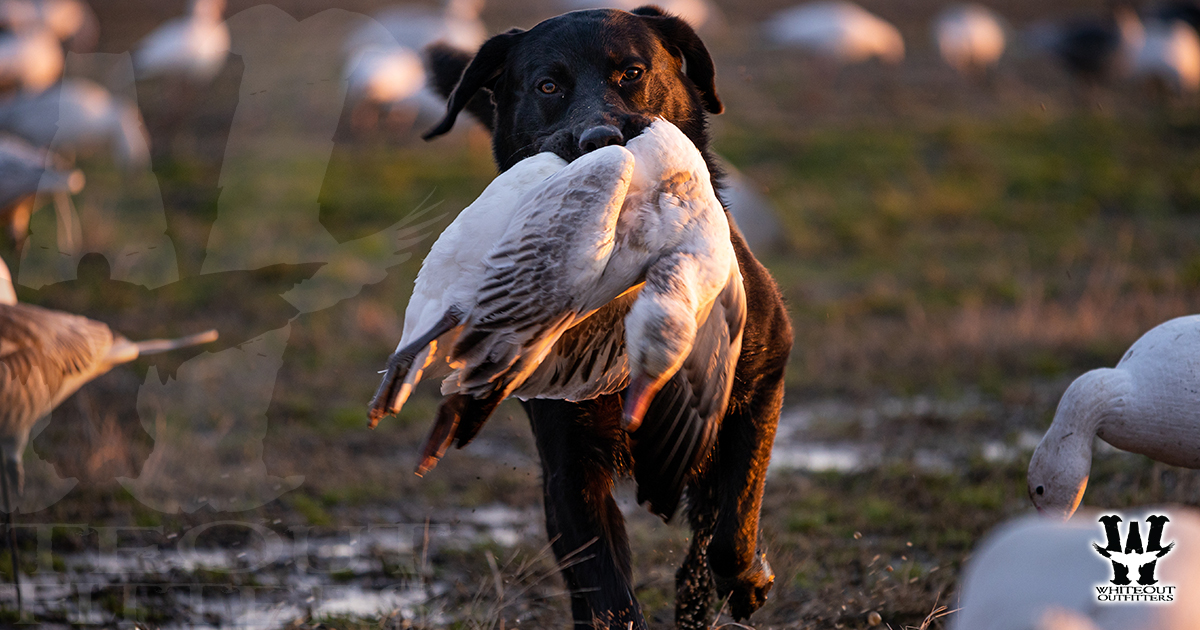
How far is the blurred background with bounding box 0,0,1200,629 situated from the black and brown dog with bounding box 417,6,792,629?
12.6 inches

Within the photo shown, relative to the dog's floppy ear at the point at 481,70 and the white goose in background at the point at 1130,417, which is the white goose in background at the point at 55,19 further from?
the white goose in background at the point at 1130,417

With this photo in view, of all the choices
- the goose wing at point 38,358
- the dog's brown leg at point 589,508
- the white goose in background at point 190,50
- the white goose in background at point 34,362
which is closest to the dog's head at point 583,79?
the dog's brown leg at point 589,508

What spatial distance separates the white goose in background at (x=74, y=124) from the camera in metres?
10.5

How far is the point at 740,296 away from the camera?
240 centimetres

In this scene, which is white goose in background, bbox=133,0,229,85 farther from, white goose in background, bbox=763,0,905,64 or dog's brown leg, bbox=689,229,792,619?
dog's brown leg, bbox=689,229,792,619

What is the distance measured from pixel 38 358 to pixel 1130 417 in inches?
134

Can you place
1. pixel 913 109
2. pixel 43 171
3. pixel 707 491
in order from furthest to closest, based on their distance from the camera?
pixel 913 109, pixel 43 171, pixel 707 491

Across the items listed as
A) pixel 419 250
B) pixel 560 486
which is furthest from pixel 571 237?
pixel 419 250

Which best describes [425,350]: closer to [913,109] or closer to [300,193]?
[300,193]

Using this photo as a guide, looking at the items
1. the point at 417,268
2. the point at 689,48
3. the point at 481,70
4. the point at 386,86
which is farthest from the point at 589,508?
the point at 386,86

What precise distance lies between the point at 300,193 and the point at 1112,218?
23.2ft

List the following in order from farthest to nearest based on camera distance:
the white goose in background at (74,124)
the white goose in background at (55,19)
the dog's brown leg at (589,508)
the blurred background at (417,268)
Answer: the white goose in background at (55,19) → the white goose in background at (74,124) → the blurred background at (417,268) → the dog's brown leg at (589,508)

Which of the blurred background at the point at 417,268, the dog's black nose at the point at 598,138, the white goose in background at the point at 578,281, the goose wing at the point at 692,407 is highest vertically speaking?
the dog's black nose at the point at 598,138

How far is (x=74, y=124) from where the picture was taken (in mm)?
10703
